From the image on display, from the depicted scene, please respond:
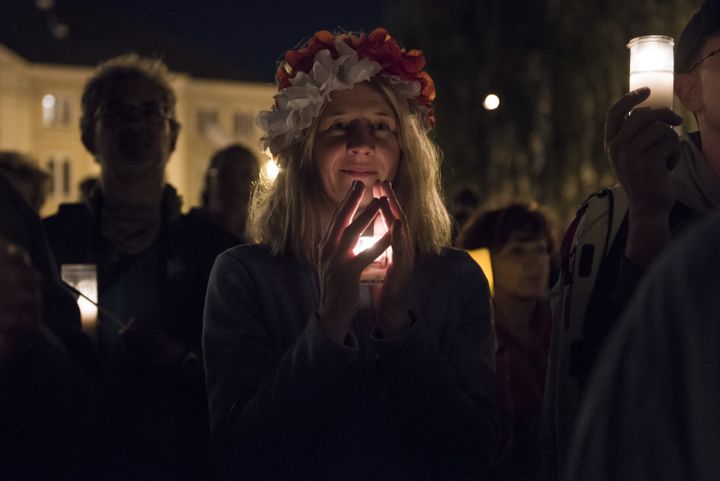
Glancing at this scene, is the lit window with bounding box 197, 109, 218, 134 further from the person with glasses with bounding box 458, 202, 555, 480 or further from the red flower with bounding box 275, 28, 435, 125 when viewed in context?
the red flower with bounding box 275, 28, 435, 125

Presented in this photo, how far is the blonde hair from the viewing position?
8.24 ft

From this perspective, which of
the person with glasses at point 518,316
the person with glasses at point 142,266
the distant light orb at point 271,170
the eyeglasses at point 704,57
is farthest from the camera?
the person with glasses at point 518,316

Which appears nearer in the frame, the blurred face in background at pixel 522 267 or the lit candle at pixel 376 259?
the lit candle at pixel 376 259

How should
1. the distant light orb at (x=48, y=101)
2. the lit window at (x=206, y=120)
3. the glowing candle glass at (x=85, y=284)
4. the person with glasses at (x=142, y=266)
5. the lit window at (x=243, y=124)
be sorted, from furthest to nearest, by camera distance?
the lit window at (x=243, y=124)
the lit window at (x=206, y=120)
the distant light orb at (x=48, y=101)
the person with glasses at (x=142, y=266)
the glowing candle glass at (x=85, y=284)

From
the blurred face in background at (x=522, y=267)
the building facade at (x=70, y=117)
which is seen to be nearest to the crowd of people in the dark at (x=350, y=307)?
the blurred face in background at (x=522, y=267)

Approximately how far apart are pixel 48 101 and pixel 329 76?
4679 cm

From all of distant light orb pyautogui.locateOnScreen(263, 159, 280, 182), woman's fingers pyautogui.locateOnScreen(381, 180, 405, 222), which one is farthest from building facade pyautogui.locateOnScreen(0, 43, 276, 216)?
woman's fingers pyautogui.locateOnScreen(381, 180, 405, 222)

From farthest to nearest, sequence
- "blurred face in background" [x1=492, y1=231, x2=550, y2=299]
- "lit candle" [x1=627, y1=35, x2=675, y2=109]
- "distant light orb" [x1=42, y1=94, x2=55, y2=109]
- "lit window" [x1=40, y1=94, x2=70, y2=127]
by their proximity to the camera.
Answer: "lit window" [x1=40, y1=94, x2=70, y2=127]
"distant light orb" [x1=42, y1=94, x2=55, y2=109]
"blurred face in background" [x1=492, y1=231, x2=550, y2=299]
"lit candle" [x1=627, y1=35, x2=675, y2=109]

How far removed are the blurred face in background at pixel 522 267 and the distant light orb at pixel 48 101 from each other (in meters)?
45.4

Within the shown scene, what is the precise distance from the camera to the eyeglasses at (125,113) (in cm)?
358

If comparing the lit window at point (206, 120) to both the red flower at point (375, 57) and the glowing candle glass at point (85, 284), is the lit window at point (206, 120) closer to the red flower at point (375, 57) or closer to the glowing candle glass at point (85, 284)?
the glowing candle glass at point (85, 284)

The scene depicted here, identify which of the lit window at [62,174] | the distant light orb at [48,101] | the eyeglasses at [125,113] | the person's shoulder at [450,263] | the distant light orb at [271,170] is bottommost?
the lit window at [62,174]

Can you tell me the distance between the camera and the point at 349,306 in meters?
2.12

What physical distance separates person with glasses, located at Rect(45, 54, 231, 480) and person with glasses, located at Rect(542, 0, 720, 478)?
1245mm
